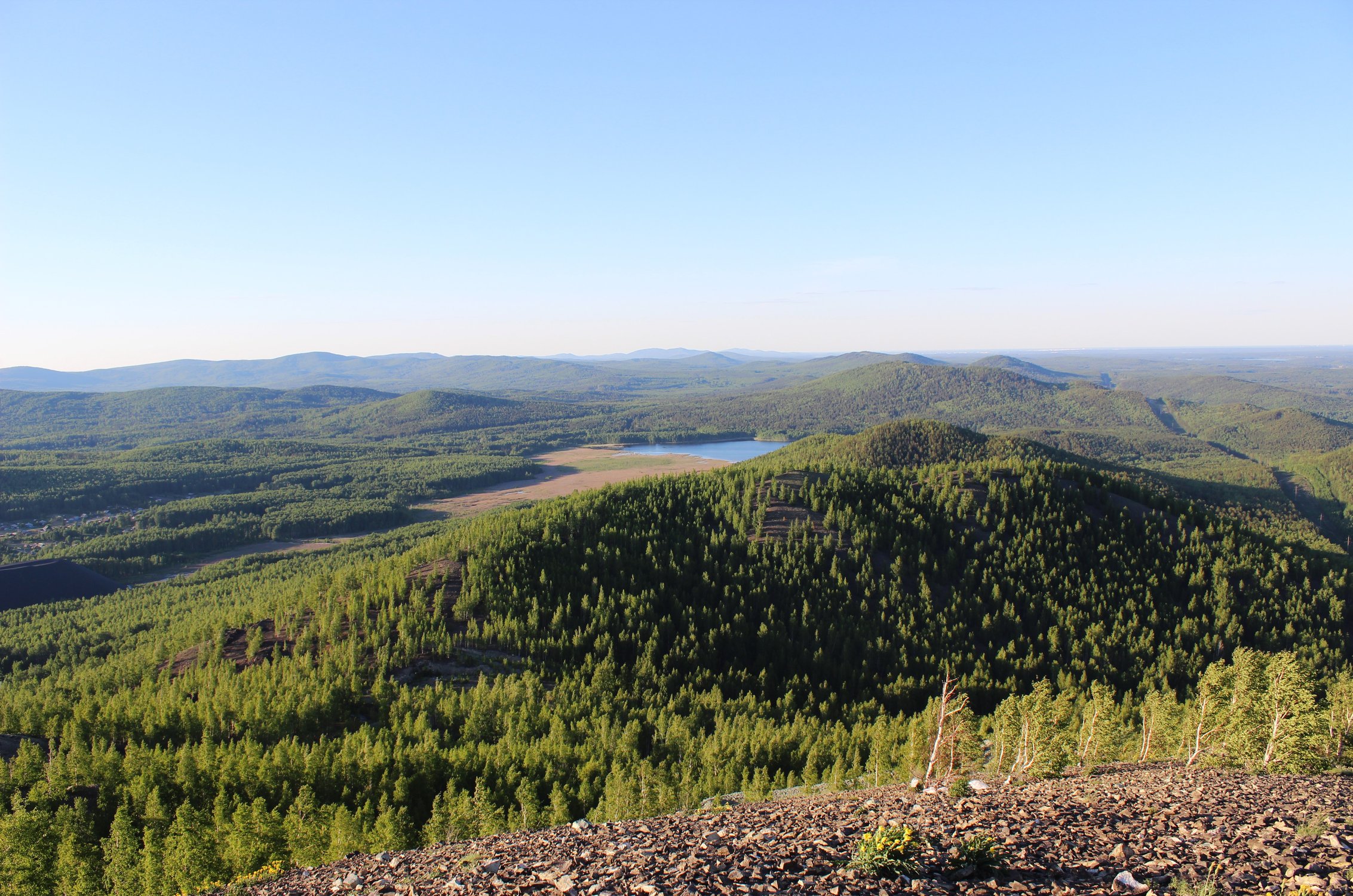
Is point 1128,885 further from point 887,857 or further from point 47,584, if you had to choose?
point 47,584

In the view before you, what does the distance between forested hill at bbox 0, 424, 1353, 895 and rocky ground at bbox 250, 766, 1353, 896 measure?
1475 centimetres

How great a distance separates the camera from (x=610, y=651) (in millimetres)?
90125

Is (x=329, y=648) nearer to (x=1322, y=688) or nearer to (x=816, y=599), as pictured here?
(x=816, y=599)

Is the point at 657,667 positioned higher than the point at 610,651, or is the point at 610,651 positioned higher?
the point at 610,651

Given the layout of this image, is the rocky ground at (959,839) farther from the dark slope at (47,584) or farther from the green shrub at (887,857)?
the dark slope at (47,584)

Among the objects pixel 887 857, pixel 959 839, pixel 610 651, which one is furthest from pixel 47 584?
pixel 959 839

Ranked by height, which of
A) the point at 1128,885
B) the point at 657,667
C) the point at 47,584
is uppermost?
the point at 1128,885

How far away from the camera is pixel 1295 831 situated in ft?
82.2

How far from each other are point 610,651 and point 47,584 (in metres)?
161

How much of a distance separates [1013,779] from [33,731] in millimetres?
95108

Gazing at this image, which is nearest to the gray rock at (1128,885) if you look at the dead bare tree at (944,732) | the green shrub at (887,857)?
the green shrub at (887,857)

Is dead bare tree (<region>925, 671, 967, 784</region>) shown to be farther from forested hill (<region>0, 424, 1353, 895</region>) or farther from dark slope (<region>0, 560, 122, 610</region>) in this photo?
dark slope (<region>0, 560, 122, 610</region>)

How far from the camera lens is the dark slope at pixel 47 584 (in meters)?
154

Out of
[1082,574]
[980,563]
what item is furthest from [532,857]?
[1082,574]
